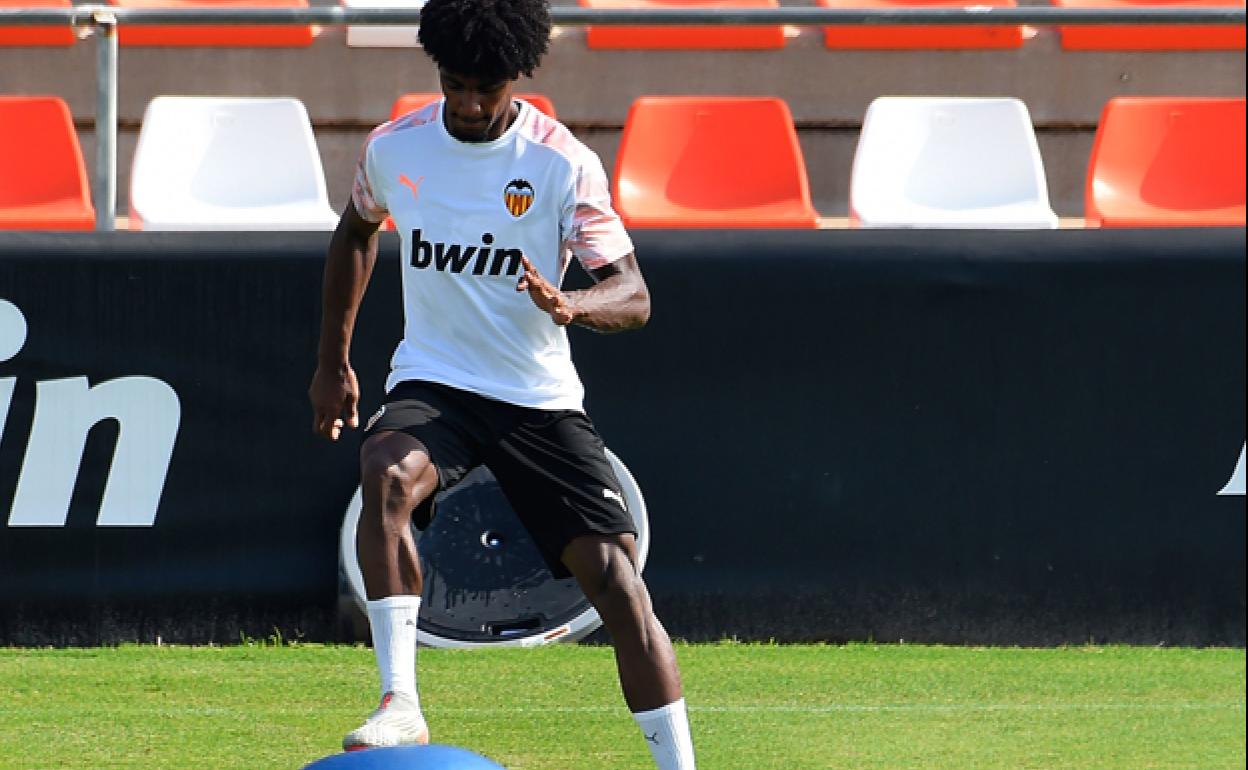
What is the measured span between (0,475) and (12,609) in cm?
48

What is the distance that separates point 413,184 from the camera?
187 inches

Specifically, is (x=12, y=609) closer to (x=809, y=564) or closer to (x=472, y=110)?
(x=809, y=564)

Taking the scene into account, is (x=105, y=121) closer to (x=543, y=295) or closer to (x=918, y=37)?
(x=543, y=295)

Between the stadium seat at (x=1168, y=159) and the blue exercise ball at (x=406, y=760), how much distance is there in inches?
216

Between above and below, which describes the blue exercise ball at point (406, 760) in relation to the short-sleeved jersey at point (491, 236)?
below

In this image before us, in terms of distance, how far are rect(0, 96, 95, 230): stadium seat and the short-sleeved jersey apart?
11.8ft

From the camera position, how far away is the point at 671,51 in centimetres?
1075

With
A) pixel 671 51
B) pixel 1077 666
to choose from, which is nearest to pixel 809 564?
pixel 1077 666

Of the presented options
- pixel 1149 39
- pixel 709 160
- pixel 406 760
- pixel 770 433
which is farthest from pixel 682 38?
pixel 406 760

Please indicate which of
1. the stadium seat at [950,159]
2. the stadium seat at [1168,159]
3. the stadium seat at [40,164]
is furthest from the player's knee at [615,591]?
the stadium seat at [1168,159]

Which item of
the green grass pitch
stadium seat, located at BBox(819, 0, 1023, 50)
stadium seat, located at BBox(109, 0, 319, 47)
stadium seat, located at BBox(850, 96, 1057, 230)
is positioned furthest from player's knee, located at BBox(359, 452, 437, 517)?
stadium seat, located at BBox(819, 0, 1023, 50)

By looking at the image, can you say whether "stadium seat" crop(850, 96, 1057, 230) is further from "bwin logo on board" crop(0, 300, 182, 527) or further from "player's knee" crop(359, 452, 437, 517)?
"player's knee" crop(359, 452, 437, 517)

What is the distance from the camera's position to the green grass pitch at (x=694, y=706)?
5.63 metres

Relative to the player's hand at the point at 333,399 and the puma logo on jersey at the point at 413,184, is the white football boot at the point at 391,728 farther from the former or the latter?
the puma logo on jersey at the point at 413,184
